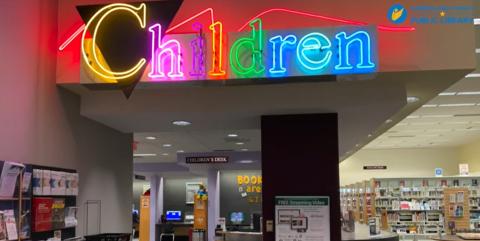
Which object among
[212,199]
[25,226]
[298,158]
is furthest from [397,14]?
[212,199]

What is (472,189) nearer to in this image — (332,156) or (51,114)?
(332,156)

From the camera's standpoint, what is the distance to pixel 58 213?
5184 millimetres

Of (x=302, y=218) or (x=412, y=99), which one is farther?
(x=412, y=99)

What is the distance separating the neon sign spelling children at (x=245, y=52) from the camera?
486 cm

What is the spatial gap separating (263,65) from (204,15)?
0.90m

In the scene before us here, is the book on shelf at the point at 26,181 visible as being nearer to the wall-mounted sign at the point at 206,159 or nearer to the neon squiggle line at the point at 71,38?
the neon squiggle line at the point at 71,38

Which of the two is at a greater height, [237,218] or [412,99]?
[412,99]

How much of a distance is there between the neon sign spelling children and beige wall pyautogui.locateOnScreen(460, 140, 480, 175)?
17167mm

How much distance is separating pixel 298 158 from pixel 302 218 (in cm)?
69

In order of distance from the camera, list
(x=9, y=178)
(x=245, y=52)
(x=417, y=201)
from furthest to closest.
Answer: (x=417, y=201) → (x=245, y=52) → (x=9, y=178)

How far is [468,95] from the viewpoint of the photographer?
1192 cm

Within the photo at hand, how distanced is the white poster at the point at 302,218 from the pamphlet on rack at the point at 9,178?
9.25ft

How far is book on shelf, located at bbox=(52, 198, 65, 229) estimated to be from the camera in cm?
509

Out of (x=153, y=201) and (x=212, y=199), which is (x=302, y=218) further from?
(x=153, y=201)
